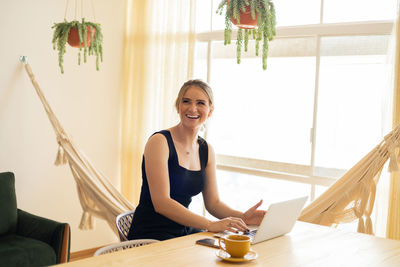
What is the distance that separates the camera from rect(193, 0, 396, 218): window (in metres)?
3.35

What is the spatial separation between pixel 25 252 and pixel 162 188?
124cm

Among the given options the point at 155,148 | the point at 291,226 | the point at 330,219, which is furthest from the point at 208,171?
the point at 330,219

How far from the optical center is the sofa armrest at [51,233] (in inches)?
124

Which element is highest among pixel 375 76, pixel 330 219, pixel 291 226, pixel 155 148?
pixel 375 76

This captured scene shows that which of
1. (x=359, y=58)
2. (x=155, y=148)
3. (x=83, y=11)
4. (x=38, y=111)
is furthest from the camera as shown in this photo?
(x=83, y=11)

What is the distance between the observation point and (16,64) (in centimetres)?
373

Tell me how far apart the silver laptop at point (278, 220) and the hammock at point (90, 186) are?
5.16 feet

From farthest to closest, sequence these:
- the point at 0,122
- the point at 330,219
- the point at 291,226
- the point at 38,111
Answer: the point at 38,111 < the point at 0,122 < the point at 330,219 < the point at 291,226

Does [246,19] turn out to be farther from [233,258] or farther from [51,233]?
[51,233]

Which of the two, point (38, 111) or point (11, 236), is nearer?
point (11, 236)

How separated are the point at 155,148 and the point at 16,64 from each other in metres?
1.88

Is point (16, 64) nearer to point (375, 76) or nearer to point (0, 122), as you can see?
point (0, 122)

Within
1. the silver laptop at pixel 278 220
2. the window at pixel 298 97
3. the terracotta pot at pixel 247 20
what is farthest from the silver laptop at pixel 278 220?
the window at pixel 298 97

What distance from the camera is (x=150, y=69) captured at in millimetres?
4301
